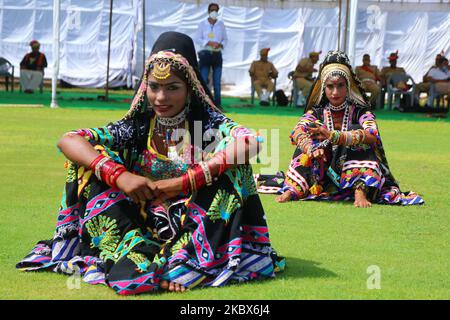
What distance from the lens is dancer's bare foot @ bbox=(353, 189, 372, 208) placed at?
7.19 meters

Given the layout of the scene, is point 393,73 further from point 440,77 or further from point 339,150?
point 339,150

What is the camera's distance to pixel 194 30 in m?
24.9

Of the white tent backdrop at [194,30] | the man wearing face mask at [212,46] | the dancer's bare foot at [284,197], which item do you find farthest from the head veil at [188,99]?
the white tent backdrop at [194,30]

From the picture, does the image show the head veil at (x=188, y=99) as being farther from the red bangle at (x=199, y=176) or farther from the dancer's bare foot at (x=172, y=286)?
the dancer's bare foot at (x=172, y=286)

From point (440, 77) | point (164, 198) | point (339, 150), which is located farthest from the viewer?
point (440, 77)

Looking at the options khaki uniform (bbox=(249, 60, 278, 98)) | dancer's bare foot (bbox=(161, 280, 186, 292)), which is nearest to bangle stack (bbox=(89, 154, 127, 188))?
dancer's bare foot (bbox=(161, 280, 186, 292))

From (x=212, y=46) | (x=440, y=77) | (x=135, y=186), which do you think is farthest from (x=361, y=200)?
(x=440, y=77)

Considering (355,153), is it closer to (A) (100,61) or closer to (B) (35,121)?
(B) (35,121)

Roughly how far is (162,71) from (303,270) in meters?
1.29

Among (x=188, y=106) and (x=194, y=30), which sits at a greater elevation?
(x=194, y=30)

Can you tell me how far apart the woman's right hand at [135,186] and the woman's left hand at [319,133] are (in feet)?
9.63

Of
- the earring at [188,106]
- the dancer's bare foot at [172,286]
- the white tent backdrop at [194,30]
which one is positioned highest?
the white tent backdrop at [194,30]

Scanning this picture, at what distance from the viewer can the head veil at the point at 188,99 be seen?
15.4ft

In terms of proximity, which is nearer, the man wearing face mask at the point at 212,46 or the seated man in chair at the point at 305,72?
the man wearing face mask at the point at 212,46
